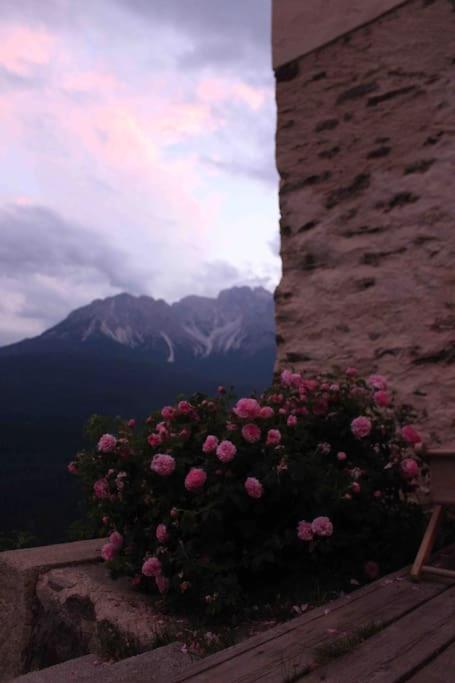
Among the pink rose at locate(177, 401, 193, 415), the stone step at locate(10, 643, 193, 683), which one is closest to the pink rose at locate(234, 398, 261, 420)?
the pink rose at locate(177, 401, 193, 415)

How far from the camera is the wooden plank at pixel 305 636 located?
145 centimetres

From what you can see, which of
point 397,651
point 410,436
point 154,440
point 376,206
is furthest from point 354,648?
point 376,206

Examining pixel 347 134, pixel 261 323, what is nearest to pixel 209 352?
pixel 261 323

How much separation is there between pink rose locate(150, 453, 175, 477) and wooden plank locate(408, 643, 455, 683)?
3.87 feet

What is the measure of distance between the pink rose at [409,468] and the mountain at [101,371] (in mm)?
829

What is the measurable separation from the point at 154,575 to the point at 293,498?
2.10 ft

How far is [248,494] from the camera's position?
2359 millimetres

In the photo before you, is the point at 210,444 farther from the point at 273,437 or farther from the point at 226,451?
the point at 273,437

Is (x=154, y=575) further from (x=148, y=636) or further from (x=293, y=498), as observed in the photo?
(x=293, y=498)

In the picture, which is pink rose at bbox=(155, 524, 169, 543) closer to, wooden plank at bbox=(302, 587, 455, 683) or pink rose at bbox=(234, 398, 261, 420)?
pink rose at bbox=(234, 398, 261, 420)

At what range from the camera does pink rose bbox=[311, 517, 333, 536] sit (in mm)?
2305

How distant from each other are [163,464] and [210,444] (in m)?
0.20

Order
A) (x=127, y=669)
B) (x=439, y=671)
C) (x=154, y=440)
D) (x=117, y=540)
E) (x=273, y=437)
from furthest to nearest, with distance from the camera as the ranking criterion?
1. (x=117, y=540)
2. (x=154, y=440)
3. (x=273, y=437)
4. (x=127, y=669)
5. (x=439, y=671)

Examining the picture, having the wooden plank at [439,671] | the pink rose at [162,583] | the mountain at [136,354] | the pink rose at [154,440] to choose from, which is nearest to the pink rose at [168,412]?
the pink rose at [154,440]
